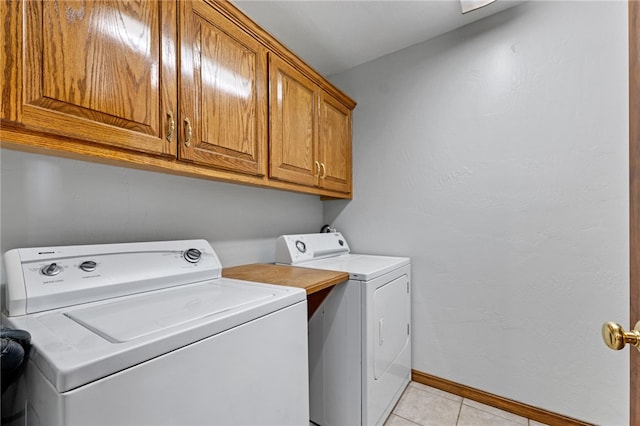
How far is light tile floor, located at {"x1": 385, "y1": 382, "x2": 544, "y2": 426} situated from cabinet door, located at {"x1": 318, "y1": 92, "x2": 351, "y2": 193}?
1.55 m

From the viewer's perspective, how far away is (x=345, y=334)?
154cm

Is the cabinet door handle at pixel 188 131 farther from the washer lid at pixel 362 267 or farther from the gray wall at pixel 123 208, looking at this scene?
the washer lid at pixel 362 267

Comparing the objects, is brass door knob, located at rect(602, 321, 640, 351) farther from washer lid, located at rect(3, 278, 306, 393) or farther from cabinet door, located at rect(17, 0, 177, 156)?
cabinet door, located at rect(17, 0, 177, 156)

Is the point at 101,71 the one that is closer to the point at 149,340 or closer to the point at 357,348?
the point at 149,340

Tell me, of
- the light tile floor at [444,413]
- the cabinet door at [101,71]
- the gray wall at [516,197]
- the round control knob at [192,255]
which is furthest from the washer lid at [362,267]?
the cabinet door at [101,71]

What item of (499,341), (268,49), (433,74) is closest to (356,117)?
(433,74)

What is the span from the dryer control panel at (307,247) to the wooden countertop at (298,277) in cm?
13

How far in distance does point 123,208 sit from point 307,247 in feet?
3.67

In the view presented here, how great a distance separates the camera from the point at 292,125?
177 cm

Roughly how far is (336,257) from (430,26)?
5.75 feet

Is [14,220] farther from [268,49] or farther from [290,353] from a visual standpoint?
[268,49]

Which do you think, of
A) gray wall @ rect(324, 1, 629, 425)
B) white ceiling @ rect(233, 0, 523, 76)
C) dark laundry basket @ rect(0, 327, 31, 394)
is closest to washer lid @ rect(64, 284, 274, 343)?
dark laundry basket @ rect(0, 327, 31, 394)

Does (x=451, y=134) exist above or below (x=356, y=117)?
below

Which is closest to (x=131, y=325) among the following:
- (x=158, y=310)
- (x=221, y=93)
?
(x=158, y=310)
